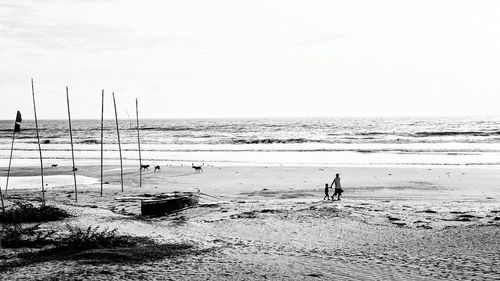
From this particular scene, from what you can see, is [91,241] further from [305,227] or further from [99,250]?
[305,227]

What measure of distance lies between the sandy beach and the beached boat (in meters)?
0.40

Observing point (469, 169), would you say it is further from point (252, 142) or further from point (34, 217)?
point (252, 142)

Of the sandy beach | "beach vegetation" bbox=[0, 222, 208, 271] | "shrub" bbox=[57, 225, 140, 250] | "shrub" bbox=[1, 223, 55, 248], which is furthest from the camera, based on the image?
"shrub" bbox=[1, 223, 55, 248]

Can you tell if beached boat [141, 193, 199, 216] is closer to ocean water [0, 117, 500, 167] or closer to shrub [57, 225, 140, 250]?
shrub [57, 225, 140, 250]

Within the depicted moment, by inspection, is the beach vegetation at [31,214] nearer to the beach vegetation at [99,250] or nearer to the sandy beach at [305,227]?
the sandy beach at [305,227]

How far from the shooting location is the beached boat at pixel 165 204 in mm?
15250

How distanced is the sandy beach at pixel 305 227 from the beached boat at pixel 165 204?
1.33ft

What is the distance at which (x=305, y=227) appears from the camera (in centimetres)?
1309

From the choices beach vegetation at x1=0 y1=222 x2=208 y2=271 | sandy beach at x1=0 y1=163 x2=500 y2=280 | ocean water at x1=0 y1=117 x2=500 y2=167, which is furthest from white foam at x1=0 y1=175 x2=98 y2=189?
beach vegetation at x1=0 y1=222 x2=208 y2=271

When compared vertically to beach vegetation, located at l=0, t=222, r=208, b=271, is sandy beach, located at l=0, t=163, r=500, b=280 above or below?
below

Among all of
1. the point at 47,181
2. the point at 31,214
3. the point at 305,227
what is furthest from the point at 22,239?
the point at 47,181

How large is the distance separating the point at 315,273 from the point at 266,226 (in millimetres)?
4265

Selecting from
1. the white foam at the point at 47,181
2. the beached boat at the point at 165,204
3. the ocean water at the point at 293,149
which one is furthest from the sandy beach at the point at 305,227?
the ocean water at the point at 293,149

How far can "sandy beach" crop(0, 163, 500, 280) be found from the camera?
905 centimetres
